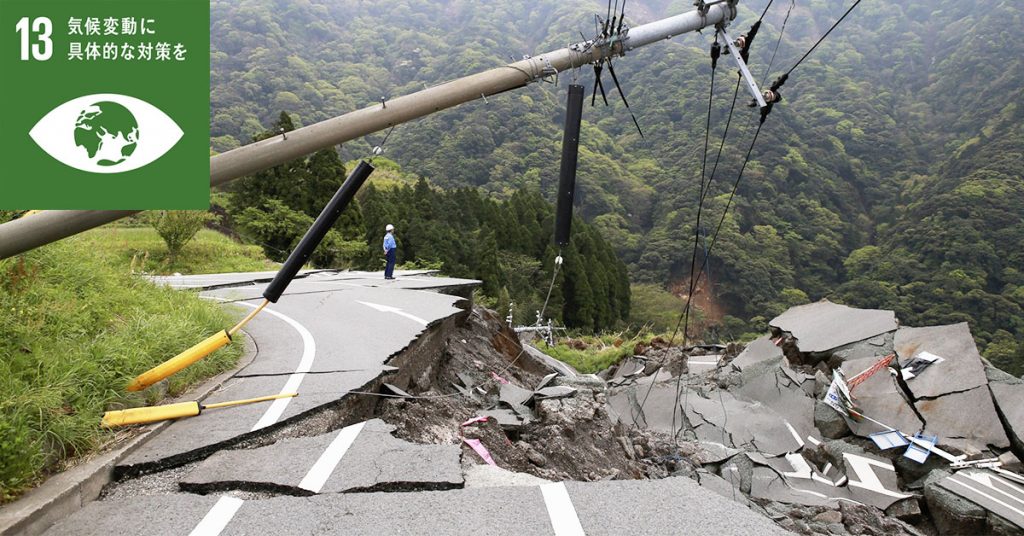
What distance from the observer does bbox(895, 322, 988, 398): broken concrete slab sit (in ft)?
34.5

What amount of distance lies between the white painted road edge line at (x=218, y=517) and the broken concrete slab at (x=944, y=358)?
11.5 meters

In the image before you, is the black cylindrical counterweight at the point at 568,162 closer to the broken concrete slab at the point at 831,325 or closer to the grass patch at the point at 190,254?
the broken concrete slab at the point at 831,325

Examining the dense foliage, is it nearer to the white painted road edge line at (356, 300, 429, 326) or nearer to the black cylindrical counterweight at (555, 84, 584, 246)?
the white painted road edge line at (356, 300, 429, 326)

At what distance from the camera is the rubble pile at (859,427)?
7469mm

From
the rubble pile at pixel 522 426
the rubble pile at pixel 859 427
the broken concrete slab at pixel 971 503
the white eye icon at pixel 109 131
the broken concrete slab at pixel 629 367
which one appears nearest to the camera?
the white eye icon at pixel 109 131

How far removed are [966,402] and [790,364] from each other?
3.91 m

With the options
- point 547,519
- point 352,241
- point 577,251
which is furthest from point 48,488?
point 577,251

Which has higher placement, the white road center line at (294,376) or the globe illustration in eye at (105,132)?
the globe illustration in eye at (105,132)

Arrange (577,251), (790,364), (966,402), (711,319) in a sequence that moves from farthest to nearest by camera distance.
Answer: (711,319)
(577,251)
(790,364)
(966,402)

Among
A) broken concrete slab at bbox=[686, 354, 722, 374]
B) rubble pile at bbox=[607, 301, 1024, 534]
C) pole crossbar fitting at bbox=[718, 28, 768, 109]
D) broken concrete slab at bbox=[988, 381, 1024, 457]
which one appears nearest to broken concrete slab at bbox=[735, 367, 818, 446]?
rubble pile at bbox=[607, 301, 1024, 534]

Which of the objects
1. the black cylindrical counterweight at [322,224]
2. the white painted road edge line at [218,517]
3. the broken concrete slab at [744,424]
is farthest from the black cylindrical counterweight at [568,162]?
the broken concrete slab at [744,424]

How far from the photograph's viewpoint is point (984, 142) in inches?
2453

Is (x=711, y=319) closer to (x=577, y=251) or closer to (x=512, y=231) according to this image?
(x=577, y=251)

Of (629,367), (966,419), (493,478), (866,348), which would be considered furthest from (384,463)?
(629,367)
